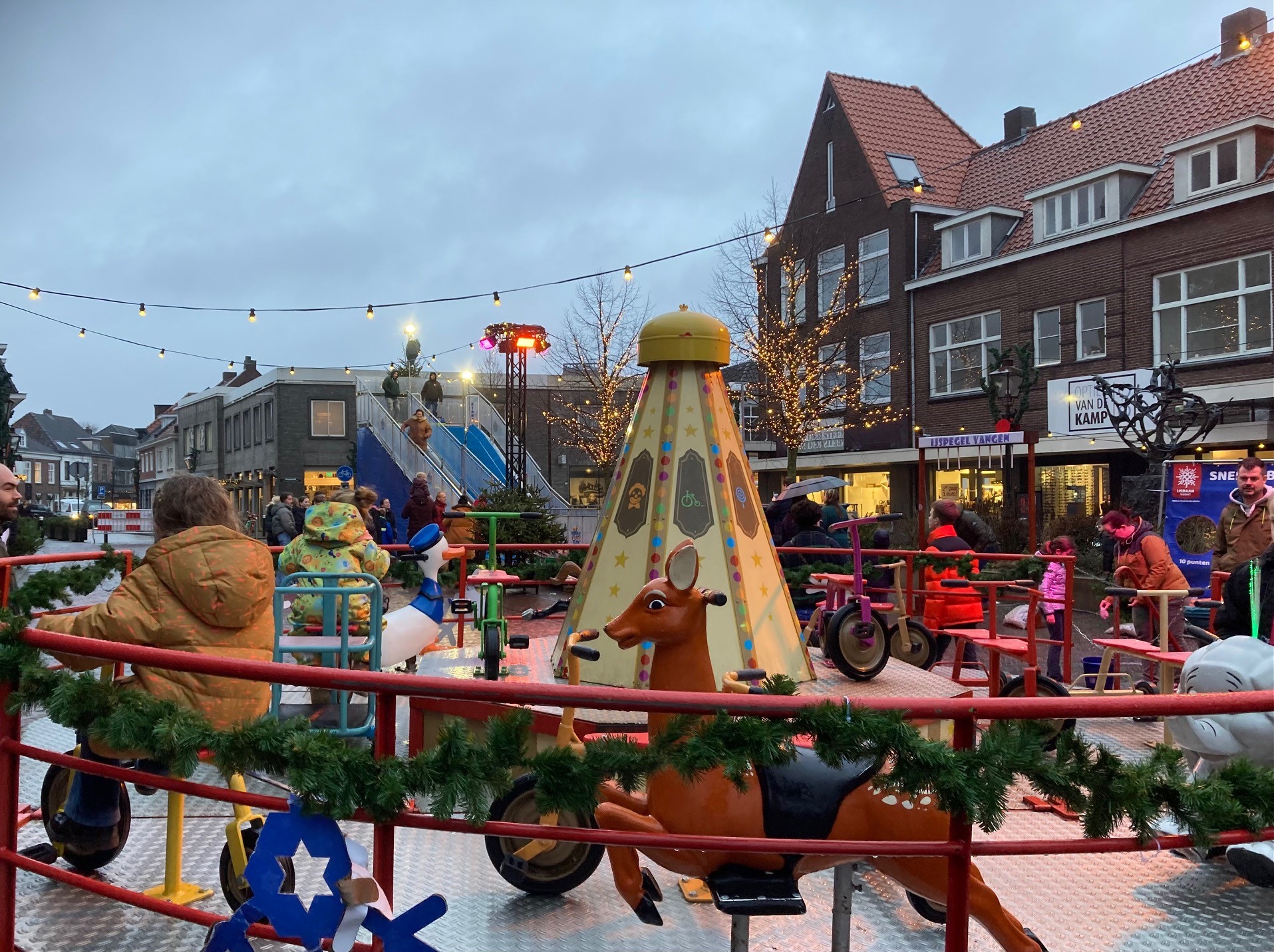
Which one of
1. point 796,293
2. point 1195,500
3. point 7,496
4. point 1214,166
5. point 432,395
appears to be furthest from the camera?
point 432,395

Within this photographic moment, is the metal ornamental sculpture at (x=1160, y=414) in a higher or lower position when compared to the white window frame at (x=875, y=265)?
lower

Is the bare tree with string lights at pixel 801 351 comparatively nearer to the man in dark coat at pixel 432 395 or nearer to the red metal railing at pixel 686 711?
the man in dark coat at pixel 432 395

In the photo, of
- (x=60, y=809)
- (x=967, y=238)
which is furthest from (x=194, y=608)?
(x=967, y=238)

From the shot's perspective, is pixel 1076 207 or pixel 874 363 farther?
pixel 874 363

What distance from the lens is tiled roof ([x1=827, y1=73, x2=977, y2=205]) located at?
28.0 m

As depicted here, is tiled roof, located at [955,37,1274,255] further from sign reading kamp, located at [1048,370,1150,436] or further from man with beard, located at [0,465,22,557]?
man with beard, located at [0,465,22,557]

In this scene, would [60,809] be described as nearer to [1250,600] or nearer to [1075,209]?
[1250,600]

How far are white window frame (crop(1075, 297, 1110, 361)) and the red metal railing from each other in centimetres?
2203

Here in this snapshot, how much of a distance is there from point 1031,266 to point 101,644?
79.5ft

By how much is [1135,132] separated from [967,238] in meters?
4.48

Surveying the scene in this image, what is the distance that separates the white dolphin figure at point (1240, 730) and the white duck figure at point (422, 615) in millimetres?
4279

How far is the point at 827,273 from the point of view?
28.8m

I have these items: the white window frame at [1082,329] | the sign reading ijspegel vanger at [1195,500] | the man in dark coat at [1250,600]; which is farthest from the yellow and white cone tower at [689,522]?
the white window frame at [1082,329]

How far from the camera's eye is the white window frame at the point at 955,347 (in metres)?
24.7
